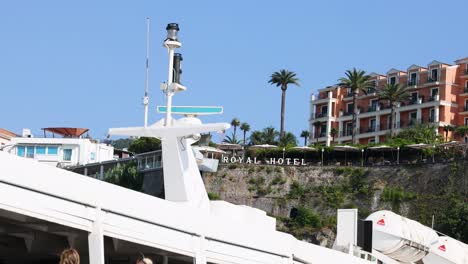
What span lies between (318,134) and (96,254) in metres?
153

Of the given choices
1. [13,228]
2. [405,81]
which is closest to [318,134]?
[405,81]

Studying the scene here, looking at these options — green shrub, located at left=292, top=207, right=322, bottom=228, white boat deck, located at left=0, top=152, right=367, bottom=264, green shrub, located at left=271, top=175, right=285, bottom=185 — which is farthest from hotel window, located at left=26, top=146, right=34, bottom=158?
white boat deck, located at left=0, top=152, right=367, bottom=264

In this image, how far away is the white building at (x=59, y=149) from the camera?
123331 millimetres

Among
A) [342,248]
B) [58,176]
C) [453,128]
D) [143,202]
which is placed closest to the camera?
[58,176]

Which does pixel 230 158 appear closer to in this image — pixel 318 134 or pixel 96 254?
pixel 318 134

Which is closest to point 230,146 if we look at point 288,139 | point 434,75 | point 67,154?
point 288,139

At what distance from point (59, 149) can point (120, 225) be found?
11077 cm

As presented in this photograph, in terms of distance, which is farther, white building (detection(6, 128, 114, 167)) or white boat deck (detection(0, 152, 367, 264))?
white building (detection(6, 128, 114, 167))

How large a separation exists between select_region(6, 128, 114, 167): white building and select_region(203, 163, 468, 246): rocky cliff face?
1521 cm

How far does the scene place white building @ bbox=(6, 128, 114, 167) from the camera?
123331 mm

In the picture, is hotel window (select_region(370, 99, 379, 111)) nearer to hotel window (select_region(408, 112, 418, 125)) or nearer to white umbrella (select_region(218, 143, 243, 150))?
hotel window (select_region(408, 112, 418, 125))

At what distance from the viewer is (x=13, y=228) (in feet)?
56.4

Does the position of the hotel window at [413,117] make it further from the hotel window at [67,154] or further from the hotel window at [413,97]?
the hotel window at [67,154]

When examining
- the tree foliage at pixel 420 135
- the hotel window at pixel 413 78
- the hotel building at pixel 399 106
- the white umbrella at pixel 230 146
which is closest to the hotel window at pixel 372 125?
the hotel building at pixel 399 106
